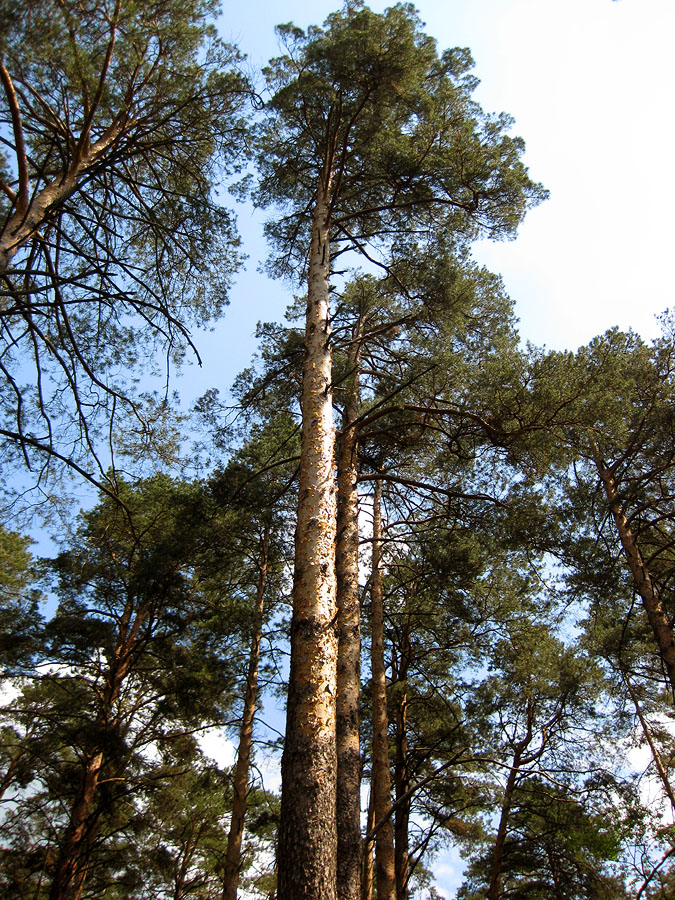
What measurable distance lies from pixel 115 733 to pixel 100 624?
1.79 meters

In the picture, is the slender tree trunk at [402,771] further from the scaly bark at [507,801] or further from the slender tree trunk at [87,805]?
the slender tree trunk at [87,805]

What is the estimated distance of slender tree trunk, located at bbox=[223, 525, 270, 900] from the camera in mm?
8297

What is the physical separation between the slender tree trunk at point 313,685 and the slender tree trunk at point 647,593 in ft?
18.2

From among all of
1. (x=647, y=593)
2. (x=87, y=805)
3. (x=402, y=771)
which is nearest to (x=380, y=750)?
(x=402, y=771)

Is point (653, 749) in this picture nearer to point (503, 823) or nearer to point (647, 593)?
point (503, 823)

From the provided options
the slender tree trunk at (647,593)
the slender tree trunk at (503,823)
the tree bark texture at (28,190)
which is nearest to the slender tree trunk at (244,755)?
the slender tree trunk at (503,823)

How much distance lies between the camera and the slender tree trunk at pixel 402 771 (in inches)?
400

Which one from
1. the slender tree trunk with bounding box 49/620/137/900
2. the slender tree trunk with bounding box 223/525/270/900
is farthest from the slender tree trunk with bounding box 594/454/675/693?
the slender tree trunk with bounding box 49/620/137/900

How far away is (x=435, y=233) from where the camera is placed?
888 cm

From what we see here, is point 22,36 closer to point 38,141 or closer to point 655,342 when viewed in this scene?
point 38,141

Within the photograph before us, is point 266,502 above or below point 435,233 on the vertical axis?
below

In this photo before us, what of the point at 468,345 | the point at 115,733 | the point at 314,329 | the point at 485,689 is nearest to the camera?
the point at 314,329

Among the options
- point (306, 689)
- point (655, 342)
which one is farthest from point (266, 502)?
point (655, 342)

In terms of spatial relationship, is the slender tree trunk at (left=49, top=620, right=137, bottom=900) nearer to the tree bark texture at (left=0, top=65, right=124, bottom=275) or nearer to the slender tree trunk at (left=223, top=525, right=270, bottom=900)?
the slender tree trunk at (left=223, top=525, right=270, bottom=900)
